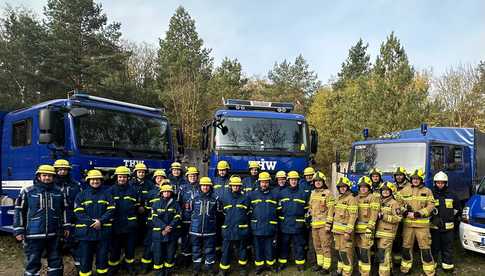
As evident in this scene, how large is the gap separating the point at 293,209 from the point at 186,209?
6.13ft

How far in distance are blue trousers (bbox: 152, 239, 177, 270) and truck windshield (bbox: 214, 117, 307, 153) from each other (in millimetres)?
2216

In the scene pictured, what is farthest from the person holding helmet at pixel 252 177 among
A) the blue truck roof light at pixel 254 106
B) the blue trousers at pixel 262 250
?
the blue truck roof light at pixel 254 106

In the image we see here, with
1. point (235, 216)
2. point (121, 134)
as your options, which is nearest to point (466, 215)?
point (235, 216)

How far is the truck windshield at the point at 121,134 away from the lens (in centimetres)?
677

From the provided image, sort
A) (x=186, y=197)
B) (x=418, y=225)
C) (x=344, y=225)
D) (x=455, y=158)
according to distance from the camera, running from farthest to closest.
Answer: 1. (x=455, y=158)
2. (x=186, y=197)
3. (x=418, y=225)
4. (x=344, y=225)

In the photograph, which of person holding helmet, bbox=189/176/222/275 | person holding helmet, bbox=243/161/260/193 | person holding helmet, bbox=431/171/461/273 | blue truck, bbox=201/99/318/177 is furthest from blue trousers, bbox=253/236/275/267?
person holding helmet, bbox=431/171/461/273

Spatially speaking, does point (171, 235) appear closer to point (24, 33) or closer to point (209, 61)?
point (24, 33)

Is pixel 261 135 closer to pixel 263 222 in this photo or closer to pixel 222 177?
pixel 222 177

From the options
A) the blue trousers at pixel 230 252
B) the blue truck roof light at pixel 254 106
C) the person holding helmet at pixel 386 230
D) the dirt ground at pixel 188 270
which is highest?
the blue truck roof light at pixel 254 106

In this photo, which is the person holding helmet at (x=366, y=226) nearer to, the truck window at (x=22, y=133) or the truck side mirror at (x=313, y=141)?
the truck side mirror at (x=313, y=141)

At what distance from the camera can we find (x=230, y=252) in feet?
20.4

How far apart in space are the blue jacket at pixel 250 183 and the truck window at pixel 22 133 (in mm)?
4293

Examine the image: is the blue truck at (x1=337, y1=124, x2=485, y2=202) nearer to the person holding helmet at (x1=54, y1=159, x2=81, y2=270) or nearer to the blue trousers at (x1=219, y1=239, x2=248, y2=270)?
the blue trousers at (x1=219, y1=239, x2=248, y2=270)

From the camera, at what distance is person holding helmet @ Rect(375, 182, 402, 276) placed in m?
5.67
